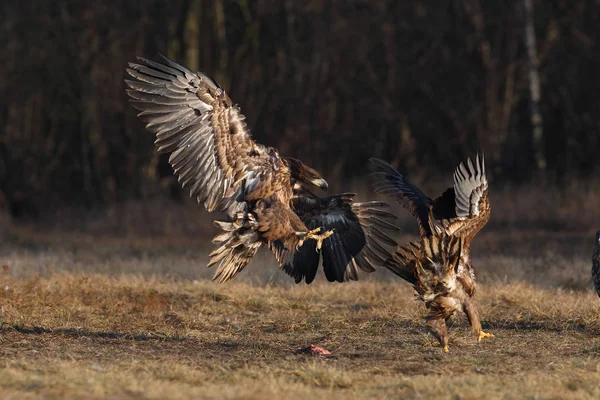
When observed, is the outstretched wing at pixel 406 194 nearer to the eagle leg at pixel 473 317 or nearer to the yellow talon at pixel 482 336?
the eagle leg at pixel 473 317

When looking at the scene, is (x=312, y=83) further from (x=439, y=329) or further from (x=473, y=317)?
(x=439, y=329)

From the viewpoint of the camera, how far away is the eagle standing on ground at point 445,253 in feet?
26.1

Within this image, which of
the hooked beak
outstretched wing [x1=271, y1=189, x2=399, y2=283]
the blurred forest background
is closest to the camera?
the hooked beak

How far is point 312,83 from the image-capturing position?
23.6m

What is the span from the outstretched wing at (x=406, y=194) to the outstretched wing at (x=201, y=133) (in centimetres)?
97

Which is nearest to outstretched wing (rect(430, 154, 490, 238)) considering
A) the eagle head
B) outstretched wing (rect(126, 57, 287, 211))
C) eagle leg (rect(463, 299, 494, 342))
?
eagle leg (rect(463, 299, 494, 342))

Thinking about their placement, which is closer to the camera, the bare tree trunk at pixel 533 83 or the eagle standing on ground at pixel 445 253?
the eagle standing on ground at pixel 445 253

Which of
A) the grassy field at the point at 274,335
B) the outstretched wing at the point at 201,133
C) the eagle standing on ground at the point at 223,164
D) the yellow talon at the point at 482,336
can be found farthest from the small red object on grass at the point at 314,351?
the outstretched wing at the point at 201,133

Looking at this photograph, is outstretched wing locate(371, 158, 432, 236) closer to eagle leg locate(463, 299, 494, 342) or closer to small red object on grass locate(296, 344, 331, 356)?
eagle leg locate(463, 299, 494, 342)

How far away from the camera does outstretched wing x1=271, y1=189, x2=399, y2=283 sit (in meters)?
9.59

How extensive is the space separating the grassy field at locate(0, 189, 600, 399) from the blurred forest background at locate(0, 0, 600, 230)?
9.64 metres

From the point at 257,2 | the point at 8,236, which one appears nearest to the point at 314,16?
the point at 257,2

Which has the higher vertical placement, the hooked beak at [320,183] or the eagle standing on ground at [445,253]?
the hooked beak at [320,183]

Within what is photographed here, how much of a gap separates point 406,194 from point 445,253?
2.23ft
